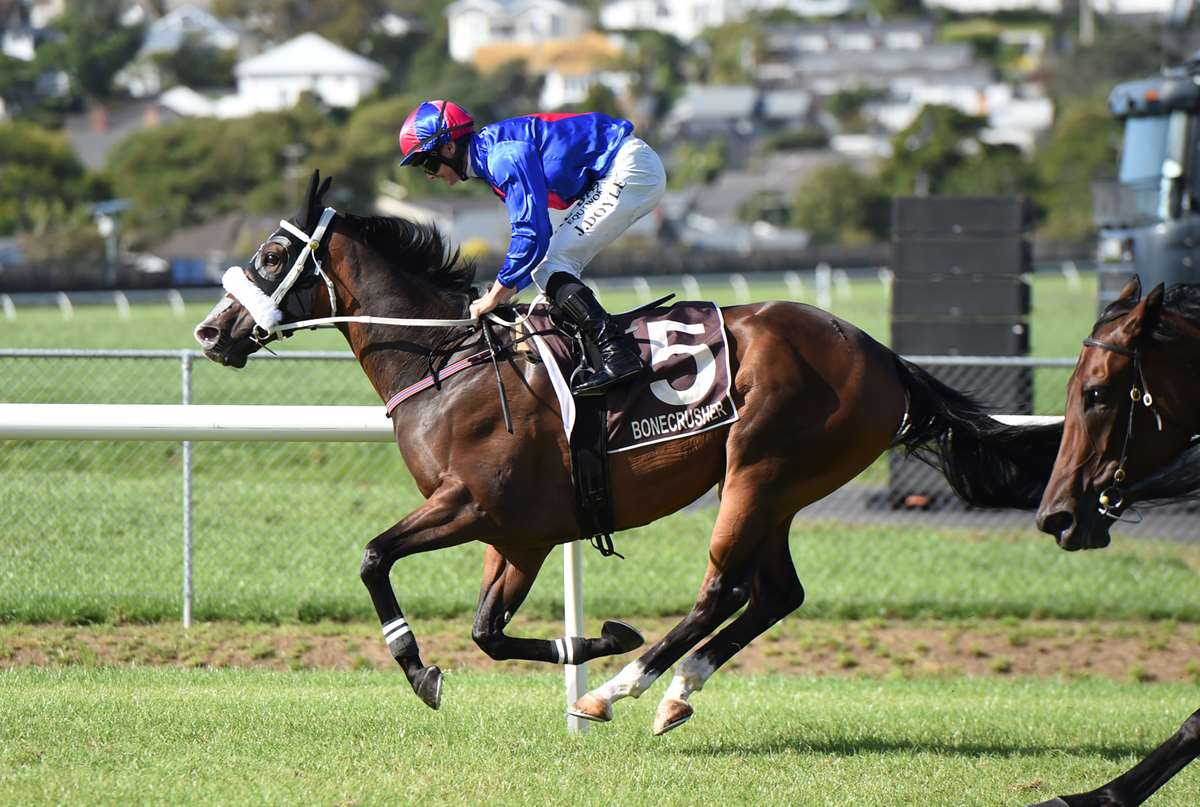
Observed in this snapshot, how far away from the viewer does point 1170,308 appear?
518cm

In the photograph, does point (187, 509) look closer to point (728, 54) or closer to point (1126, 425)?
point (1126, 425)

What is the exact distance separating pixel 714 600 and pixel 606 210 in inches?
61.6

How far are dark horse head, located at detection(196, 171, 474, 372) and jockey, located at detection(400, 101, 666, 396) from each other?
27 cm

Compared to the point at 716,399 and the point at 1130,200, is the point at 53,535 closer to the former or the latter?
the point at 716,399

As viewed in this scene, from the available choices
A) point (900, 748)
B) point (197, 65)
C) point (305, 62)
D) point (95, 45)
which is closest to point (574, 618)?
point (900, 748)

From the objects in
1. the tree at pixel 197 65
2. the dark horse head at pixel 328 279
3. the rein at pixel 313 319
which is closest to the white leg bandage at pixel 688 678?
the rein at pixel 313 319

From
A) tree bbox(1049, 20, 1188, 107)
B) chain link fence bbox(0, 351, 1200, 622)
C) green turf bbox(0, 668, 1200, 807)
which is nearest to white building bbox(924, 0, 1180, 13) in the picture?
tree bbox(1049, 20, 1188, 107)

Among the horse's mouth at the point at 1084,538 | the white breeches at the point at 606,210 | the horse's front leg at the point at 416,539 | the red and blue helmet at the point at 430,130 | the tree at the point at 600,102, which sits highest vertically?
the red and blue helmet at the point at 430,130

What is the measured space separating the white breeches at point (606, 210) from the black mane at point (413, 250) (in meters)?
0.42

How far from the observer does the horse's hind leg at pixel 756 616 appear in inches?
231

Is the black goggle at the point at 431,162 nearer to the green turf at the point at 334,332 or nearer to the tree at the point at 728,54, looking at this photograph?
the green turf at the point at 334,332

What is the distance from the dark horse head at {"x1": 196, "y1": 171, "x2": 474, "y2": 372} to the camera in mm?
6156

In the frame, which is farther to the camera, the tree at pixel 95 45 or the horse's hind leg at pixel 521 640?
the tree at pixel 95 45

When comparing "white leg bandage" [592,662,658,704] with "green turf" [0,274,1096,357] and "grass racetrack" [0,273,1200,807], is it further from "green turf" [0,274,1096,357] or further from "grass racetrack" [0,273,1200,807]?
"green turf" [0,274,1096,357]
